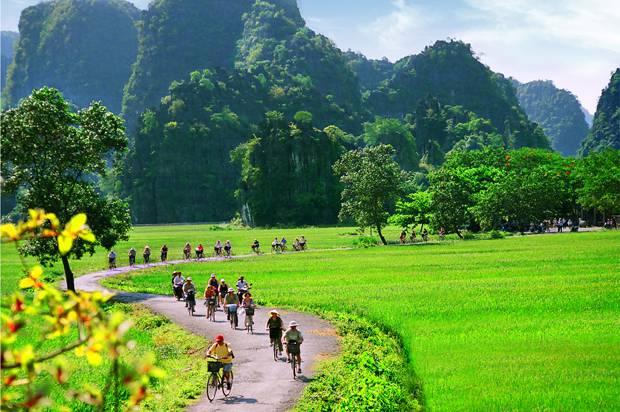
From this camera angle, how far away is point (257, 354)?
22828 millimetres

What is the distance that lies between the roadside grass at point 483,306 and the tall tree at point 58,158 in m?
5.71

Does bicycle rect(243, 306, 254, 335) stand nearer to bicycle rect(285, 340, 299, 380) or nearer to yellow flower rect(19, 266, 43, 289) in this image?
bicycle rect(285, 340, 299, 380)

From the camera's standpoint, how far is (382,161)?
79688 millimetres

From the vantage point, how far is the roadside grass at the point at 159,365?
55.9 ft

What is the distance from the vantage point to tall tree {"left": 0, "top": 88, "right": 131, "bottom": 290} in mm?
37281

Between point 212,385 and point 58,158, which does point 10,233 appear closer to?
point 212,385

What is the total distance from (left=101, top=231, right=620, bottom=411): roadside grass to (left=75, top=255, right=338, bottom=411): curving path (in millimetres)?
2699

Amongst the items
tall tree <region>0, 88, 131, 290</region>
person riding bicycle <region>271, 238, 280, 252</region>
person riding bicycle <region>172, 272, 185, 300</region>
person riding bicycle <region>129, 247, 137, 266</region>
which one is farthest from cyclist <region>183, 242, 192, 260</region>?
person riding bicycle <region>172, 272, 185, 300</region>

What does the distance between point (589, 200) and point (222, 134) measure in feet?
402

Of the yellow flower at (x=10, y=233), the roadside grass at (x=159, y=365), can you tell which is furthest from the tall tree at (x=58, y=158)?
the yellow flower at (x=10, y=233)

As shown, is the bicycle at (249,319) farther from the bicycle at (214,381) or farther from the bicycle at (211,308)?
the bicycle at (214,381)

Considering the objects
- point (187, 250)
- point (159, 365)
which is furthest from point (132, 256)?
point (159, 365)

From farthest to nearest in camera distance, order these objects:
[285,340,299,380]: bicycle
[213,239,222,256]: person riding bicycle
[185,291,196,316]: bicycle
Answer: [213,239,222,256]: person riding bicycle < [185,291,196,316]: bicycle < [285,340,299,380]: bicycle

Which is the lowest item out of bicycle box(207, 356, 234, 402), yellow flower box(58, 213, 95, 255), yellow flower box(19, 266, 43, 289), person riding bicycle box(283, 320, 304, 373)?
bicycle box(207, 356, 234, 402)
